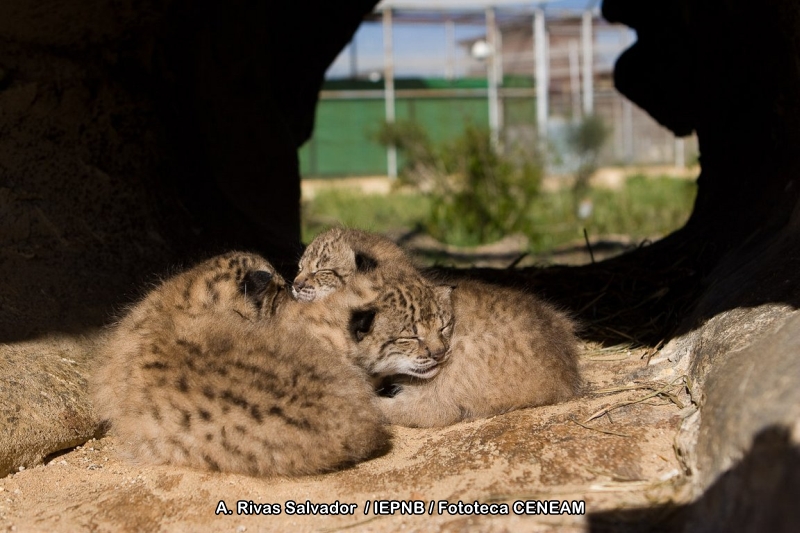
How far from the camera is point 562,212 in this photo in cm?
1939

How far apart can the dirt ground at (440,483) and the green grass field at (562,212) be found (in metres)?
9.79

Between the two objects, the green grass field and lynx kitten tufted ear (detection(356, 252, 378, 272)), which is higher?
lynx kitten tufted ear (detection(356, 252, 378, 272))

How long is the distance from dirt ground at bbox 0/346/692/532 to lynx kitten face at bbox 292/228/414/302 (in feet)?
3.78

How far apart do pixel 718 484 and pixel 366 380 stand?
2137mm

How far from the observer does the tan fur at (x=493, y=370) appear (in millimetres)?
4660

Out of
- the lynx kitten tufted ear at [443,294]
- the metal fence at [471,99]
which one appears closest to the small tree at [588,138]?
the metal fence at [471,99]

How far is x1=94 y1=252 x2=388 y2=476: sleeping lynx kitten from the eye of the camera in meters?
3.78

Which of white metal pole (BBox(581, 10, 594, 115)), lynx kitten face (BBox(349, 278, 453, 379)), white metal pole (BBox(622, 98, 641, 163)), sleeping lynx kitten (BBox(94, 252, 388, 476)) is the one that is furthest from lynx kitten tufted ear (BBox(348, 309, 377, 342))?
white metal pole (BBox(622, 98, 641, 163))

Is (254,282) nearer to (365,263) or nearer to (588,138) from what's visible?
(365,263)

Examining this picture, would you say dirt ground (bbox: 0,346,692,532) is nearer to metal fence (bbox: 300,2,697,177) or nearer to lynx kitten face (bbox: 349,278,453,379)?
lynx kitten face (bbox: 349,278,453,379)

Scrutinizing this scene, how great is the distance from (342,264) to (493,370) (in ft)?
4.47

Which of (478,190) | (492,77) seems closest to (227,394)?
(478,190)

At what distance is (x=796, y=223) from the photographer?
4922mm

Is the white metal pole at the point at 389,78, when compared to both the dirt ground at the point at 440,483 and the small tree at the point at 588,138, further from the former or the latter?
the dirt ground at the point at 440,483
